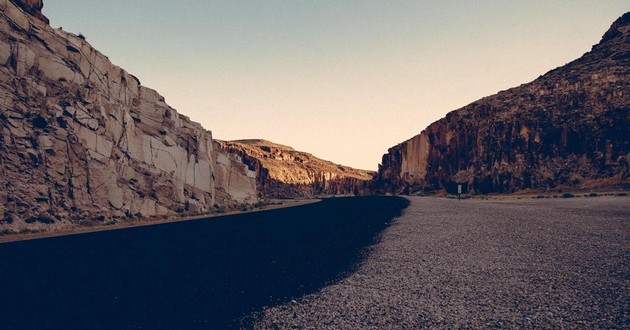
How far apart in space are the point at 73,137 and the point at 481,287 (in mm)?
23853

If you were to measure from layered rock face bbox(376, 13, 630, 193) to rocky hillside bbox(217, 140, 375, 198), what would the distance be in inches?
1775

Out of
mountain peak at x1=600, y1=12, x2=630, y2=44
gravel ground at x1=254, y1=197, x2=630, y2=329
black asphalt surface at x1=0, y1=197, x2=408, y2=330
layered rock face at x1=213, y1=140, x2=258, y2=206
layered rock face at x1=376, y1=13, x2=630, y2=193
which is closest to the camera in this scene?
gravel ground at x1=254, y1=197, x2=630, y2=329

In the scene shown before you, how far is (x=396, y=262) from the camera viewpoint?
823 centimetres

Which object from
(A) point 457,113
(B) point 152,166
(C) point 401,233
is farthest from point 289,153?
(C) point 401,233

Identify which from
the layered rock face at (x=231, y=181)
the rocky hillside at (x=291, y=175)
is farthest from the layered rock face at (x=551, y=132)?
the rocky hillside at (x=291, y=175)

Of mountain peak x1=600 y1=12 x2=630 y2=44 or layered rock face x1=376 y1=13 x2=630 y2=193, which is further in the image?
mountain peak x1=600 y1=12 x2=630 y2=44

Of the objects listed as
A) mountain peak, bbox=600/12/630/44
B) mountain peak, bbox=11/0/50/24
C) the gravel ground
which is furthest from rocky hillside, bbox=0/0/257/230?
mountain peak, bbox=600/12/630/44

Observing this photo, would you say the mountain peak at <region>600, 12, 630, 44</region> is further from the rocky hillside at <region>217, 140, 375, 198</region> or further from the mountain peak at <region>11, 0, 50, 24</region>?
the mountain peak at <region>11, 0, 50, 24</region>

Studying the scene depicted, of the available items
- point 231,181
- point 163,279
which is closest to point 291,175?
point 231,181

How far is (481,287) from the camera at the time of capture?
6.28 m

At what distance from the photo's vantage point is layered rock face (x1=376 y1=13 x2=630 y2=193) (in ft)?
137

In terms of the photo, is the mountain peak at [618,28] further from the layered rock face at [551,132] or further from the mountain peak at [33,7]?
the mountain peak at [33,7]

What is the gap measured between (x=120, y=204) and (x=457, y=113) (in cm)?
5879

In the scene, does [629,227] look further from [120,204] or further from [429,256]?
[120,204]
